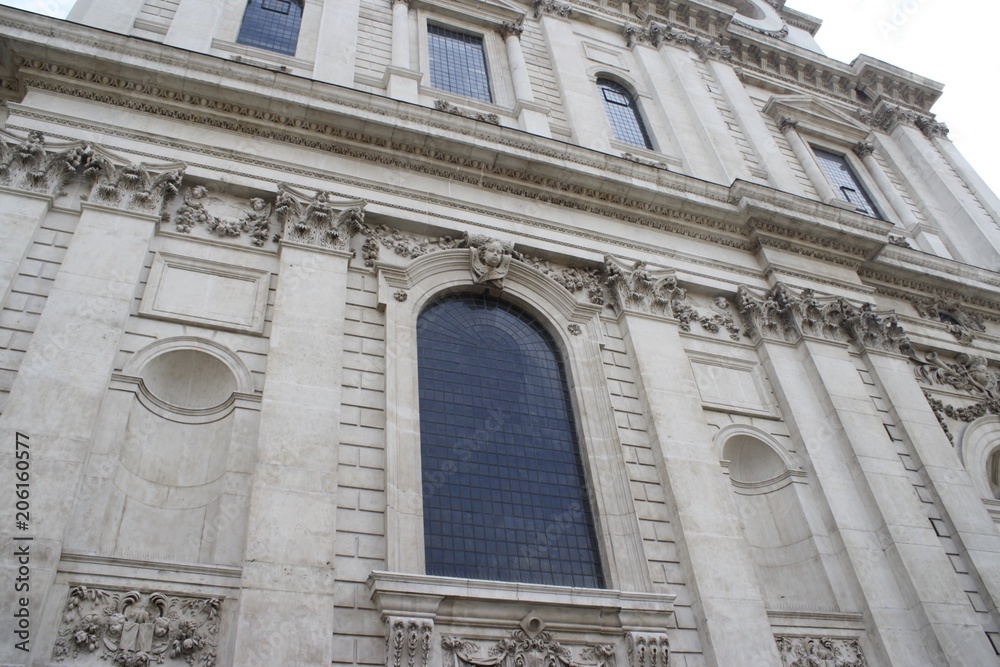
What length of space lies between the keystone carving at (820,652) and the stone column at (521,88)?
1218 centimetres

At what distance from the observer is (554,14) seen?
24.8 meters

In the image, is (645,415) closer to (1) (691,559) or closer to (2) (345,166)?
(1) (691,559)

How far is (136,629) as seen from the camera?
9.73m

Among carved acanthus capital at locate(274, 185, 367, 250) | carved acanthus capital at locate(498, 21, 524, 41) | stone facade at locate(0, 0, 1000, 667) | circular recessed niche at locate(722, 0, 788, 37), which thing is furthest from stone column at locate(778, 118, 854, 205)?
carved acanthus capital at locate(274, 185, 367, 250)

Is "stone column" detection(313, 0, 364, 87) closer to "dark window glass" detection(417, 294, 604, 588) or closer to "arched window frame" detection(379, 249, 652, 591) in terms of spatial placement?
"arched window frame" detection(379, 249, 652, 591)

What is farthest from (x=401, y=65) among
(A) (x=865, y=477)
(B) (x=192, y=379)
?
(A) (x=865, y=477)

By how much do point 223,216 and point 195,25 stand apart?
6297 millimetres

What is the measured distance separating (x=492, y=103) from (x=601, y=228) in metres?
5.18

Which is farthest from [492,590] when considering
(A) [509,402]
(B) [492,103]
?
(B) [492,103]

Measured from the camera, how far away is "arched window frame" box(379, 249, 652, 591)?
1202cm

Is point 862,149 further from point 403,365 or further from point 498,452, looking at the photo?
point 403,365

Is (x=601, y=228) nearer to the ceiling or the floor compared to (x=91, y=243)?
nearer to the ceiling

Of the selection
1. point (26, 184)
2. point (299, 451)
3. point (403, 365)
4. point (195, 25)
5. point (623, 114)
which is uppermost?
point (623, 114)

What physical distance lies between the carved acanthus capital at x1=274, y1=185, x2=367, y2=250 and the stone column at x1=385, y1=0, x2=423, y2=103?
4.70 m
